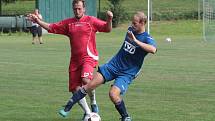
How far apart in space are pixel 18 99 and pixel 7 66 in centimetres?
886

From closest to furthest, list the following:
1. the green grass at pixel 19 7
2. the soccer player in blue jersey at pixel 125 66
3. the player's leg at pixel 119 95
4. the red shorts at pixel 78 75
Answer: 1. the player's leg at pixel 119 95
2. the soccer player in blue jersey at pixel 125 66
3. the red shorts at pixel 78 75
4. the green grass at pixel 19 7

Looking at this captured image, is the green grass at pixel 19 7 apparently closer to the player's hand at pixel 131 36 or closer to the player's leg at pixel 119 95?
the player's leg at pixel 119 95

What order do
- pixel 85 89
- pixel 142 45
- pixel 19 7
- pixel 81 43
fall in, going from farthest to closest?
1. pixel 19 7
2. pixel 81 43
3. pixel 85 89
4. pixel 142 45

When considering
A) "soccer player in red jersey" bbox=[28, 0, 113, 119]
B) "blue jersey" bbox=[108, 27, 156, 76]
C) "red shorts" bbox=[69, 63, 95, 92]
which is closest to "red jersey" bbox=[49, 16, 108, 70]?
"soccer player in red jersey" bbox=[28, 0, 113, 119]

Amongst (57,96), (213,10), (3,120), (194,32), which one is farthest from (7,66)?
(194,32)

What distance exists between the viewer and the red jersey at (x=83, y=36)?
38.5ft

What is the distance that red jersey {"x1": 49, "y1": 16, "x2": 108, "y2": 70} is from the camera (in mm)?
11734

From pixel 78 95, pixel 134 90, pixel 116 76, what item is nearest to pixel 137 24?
pixel 116 76

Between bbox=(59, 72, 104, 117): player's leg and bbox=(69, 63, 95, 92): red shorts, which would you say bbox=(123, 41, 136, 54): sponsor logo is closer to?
bbox=(59, 72, 104, 117): player's leg

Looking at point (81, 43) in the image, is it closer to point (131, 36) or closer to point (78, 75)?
point (78, 75)

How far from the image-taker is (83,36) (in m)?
11.8

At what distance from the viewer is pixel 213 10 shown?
40.0 meters

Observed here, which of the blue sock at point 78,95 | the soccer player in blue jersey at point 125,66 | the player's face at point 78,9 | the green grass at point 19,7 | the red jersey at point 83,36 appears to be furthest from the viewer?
the green grass at point 19,7

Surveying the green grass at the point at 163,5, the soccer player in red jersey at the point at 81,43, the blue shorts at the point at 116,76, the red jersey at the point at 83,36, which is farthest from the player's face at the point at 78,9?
the green grass at the point at 163,5
